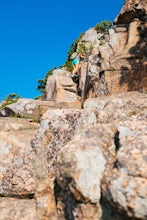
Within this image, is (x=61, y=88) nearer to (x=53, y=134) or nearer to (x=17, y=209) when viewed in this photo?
(x=53, y=134)

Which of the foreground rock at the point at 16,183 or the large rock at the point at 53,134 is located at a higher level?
the large rock at the point at 53,134

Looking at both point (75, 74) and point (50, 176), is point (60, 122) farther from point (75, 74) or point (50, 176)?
point (75, 74)

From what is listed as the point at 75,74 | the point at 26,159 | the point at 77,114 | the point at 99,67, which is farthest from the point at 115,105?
the point at 75,74

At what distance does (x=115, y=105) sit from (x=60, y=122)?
124 inches

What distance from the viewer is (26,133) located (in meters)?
15.9

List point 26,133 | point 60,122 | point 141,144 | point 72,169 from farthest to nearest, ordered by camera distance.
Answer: point 26,133
point 60,122
point 72,169
point 141,144

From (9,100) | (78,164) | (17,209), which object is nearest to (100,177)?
(78,164)

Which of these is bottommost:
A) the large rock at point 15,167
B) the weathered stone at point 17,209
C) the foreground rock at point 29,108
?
the weathered stone at point 17,209

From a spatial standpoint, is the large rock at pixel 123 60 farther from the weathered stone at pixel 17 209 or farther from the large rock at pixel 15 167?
the weathered stone at pixel 17 209

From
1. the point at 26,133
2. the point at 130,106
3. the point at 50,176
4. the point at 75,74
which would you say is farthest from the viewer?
the point at 75,74

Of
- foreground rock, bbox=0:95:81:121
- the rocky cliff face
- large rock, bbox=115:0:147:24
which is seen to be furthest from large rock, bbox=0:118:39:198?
large rock, bbox=115:0:147:24

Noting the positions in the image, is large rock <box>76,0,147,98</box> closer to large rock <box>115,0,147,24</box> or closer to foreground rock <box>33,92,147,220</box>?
large rock <box>115,0,147,24</box>

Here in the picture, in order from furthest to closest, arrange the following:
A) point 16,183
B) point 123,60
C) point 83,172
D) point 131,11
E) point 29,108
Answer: point 131,11 < point 29,108 < point 123,60 < point 16,183 < point 83,172

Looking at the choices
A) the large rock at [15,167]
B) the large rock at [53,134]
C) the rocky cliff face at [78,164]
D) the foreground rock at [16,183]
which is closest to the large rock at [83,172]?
the rocky cliff face at [78,164]
